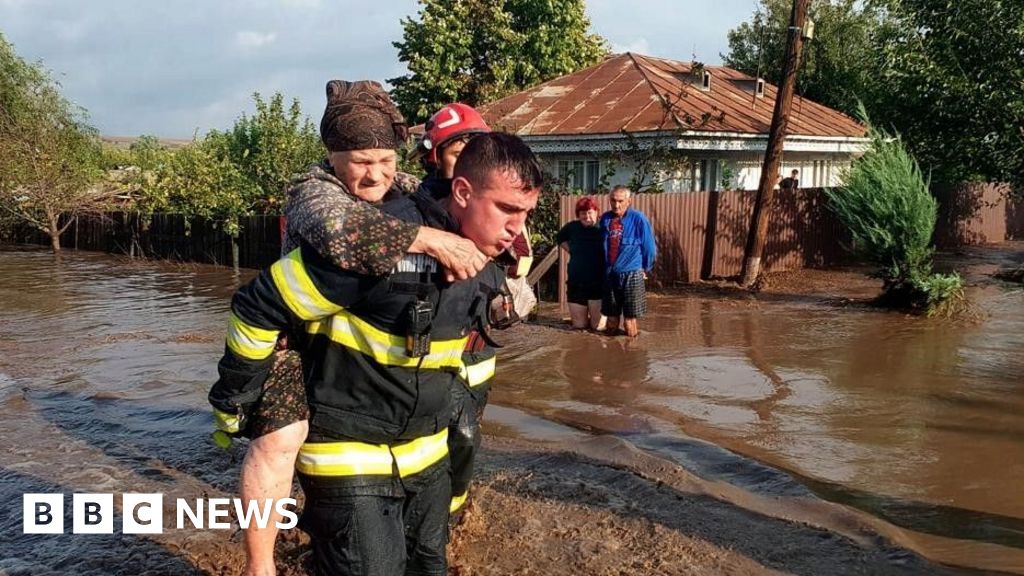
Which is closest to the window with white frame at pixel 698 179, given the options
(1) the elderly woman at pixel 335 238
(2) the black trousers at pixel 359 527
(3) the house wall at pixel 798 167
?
(3) the house wall at pixel 798 167

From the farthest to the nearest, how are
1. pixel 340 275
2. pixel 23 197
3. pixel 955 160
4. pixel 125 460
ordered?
pixel 23 197 < pixel 955 160 < pixel 125 460 < pixel 340 275

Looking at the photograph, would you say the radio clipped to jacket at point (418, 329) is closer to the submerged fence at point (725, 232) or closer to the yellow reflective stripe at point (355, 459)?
the yellow reflective stripe at point (355, 459)

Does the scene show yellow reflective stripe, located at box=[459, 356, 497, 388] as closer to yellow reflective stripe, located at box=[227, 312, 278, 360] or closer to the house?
yellow reflective stripe, located at box=[227, 312, 278, 360]

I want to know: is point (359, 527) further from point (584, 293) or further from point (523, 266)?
point (584, 293)

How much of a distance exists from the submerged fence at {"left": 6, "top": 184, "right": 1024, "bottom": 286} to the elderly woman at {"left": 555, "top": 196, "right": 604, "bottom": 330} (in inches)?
88.2

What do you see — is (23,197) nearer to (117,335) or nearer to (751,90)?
(117,335)

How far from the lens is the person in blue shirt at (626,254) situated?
10.4 metres

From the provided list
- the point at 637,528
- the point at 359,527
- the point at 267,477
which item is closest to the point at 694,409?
the point at 637,528

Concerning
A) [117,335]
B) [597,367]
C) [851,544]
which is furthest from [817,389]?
[117,335]

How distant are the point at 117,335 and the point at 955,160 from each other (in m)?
14.3

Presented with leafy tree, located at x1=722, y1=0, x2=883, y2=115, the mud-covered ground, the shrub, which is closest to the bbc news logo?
the mud-covered ground

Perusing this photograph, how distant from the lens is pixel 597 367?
9.24 meters

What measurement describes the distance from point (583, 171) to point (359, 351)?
60.1 ft

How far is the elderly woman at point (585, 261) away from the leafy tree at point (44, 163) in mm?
18176
